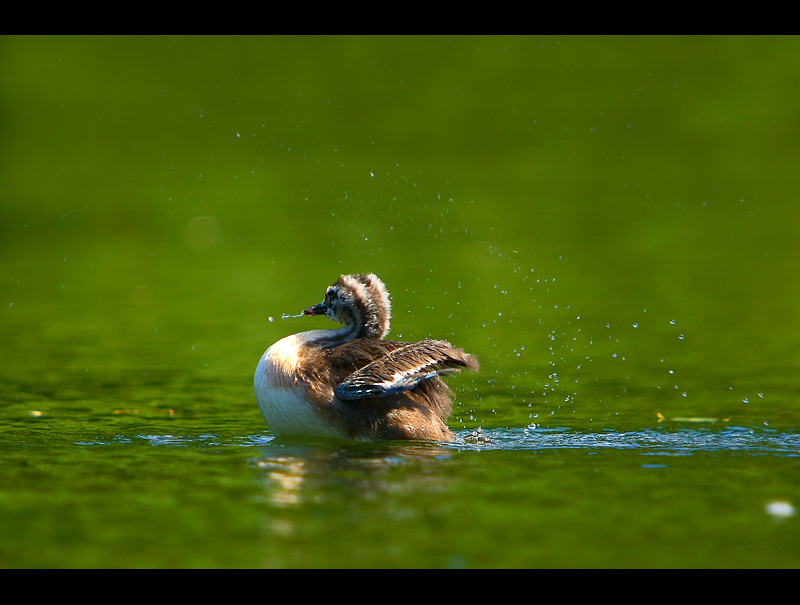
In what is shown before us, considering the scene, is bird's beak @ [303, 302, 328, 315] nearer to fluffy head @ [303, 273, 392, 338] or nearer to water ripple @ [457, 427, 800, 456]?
fluffy head @ [303, 273, 392, 338]

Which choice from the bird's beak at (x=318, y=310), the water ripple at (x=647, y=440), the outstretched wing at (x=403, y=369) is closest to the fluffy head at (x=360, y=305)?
the bird's beak at (x=318, y=310)

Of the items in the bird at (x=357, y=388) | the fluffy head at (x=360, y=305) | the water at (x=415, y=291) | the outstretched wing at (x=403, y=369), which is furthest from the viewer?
the fluffy head at (x=360, y=305)

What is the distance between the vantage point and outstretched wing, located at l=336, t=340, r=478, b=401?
11125 millimetres

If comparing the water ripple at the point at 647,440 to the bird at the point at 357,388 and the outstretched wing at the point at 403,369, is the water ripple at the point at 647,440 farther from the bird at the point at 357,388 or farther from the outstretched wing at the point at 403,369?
the outstretched wing at the point at 403,369

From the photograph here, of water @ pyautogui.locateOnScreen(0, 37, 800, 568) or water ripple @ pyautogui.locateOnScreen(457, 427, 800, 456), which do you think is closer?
water @ pyautogui.locateOnScreen(0, 37, 800, 568)

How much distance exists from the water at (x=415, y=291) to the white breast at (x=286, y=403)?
0.23m

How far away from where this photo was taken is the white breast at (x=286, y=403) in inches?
446

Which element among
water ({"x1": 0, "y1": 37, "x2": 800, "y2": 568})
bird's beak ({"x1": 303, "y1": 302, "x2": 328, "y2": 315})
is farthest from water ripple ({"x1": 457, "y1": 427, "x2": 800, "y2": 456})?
bird's beak ({"x1": 303, "y1": 302, "x2": 328, "y2": 315})

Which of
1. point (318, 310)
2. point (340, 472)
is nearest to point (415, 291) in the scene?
point (318, 310)

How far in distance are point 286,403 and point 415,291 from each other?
8937 mm

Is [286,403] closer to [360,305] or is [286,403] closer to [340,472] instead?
[360,305]

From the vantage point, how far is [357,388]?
36.7 ft

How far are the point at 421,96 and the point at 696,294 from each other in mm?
15673

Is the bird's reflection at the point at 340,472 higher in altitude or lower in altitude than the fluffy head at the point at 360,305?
lower
